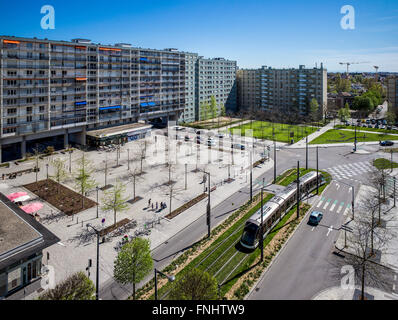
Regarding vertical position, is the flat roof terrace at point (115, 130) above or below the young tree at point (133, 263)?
above

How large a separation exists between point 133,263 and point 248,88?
398ft

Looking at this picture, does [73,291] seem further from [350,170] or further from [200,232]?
[350,170]

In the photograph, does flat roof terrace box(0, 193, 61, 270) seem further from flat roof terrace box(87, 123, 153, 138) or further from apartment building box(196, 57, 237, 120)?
apartment building box(196, 57, 237, 120)

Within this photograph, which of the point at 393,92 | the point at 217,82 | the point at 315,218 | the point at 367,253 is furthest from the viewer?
the point at 217,82

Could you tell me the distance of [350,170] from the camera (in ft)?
179

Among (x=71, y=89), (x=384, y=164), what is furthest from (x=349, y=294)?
(x=71, y=89)

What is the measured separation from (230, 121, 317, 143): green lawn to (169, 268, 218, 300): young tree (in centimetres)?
6674

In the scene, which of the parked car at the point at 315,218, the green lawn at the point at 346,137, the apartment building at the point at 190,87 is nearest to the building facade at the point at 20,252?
the parked car at the point at 315,218

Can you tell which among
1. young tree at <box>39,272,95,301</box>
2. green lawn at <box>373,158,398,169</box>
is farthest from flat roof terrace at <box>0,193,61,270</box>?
green lawn at <box>373,158,398,169</box>

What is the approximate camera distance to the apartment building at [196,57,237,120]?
111 m

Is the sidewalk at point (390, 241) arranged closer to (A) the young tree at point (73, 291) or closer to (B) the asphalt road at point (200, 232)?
(B) the asphalt road at point (200, 232)

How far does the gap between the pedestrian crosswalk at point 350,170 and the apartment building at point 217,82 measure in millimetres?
65244

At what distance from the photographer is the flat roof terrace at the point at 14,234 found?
78.2 feet
